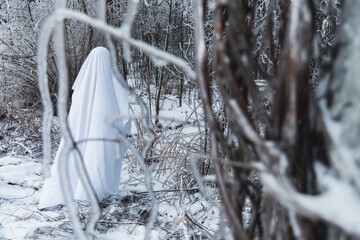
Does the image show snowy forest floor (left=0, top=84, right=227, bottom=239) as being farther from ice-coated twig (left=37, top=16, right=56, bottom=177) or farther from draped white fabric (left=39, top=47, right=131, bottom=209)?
ice-coated twig (left=37, top=16, right=56, bottom=177)

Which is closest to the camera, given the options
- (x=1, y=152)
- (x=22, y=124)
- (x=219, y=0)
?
(x=219, y=0)

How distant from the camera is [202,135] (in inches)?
105

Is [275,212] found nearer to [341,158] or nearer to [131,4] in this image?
[341,158]

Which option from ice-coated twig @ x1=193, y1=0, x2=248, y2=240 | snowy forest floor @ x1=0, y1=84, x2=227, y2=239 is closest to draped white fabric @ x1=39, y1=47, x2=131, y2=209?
snowy forest floor @ x1=0, y1=84, x2=227, y2=239

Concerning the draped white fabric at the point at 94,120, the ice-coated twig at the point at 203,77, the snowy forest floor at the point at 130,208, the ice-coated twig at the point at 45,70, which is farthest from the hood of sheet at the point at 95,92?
the ice-coated twig at the point at 203,77

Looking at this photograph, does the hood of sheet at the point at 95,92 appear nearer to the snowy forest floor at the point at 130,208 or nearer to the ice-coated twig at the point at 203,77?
the snowy forest floor at the point at 130,208

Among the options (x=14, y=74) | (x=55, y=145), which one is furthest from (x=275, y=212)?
(x=14, y=74)

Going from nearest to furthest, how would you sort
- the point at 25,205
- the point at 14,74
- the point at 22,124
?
the point at 25,205 → the point at 22,124 → the point at 14,74

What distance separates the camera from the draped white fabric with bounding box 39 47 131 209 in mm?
2502

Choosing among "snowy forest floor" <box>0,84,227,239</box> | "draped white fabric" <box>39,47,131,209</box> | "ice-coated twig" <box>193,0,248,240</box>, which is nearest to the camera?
"ice-coated twig" <box>193,0,248,240</box>

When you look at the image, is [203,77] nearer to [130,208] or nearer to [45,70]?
[45,70]

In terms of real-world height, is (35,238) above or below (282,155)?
below

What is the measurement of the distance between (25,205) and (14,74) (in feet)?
9.82

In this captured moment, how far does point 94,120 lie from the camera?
2.51 meters
